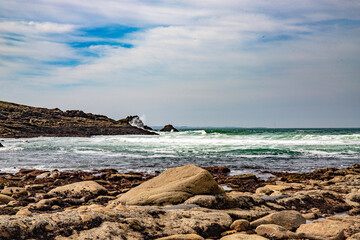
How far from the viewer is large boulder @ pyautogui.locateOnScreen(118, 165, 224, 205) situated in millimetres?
5984

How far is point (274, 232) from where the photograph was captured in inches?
175

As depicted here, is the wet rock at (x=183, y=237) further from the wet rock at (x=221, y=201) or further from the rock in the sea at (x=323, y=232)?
the wet rock at (x=221, y=201)

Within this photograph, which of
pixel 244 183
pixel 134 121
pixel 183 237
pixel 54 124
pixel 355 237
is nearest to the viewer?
pixel 183 237

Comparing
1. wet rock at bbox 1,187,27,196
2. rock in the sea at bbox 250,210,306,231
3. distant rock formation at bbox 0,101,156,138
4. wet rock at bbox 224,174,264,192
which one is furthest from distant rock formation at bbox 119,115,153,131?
rock in the sea at bbox 250,210,306,231

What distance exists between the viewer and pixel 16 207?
21.4 ft

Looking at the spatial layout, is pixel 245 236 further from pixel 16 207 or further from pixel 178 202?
pixel 16 207

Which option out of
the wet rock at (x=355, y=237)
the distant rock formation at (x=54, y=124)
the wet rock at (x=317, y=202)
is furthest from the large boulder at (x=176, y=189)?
the distant rock formation at (x=54, y=124)

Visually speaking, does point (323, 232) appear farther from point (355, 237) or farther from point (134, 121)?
point (134, 121)

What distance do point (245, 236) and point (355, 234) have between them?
1.63 m

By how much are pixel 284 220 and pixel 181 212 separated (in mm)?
1683

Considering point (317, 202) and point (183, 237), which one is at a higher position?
point (183, 237)

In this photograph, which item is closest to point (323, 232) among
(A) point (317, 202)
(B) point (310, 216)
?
(B) point (310, 216)

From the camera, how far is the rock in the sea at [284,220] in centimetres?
492

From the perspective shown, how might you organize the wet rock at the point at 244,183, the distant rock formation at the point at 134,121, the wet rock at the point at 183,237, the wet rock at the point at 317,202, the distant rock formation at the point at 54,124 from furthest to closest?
the distant rock formation at the point at 134,121, the distant rock formation at the point at 54,124, the wet rock at the point at 244,183, the wet rock at the point at 317,202, the wet rock at the point at 183,237
